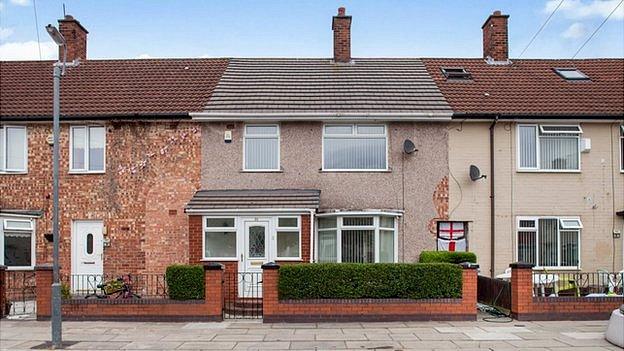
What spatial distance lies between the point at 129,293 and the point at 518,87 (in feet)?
40.2

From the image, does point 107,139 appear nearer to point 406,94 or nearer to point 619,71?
point 406,94

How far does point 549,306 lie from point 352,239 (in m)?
5.32

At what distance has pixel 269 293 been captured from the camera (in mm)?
12844

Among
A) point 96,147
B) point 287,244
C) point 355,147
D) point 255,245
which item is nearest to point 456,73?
point 355,147

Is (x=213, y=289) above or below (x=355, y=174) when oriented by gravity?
below

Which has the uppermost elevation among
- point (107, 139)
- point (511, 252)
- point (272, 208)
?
point (107, 139)

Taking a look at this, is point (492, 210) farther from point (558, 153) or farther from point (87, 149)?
point (87, 149)

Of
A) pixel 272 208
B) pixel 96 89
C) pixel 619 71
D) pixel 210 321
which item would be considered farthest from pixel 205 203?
pixel 619 71

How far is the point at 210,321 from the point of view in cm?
1291

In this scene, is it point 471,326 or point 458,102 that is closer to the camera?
point 471,326

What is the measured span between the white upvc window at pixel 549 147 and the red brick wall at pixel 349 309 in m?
→ 6.23

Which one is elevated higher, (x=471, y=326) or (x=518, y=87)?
(x=518, y=87)

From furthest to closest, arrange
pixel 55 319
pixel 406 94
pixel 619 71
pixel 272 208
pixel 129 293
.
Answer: pixel 619 71, pixel 406 94, pixel 272 208, pixel 129 293, pixel 55 319

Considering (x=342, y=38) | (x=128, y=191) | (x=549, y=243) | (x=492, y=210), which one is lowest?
(x=549, y=243)
